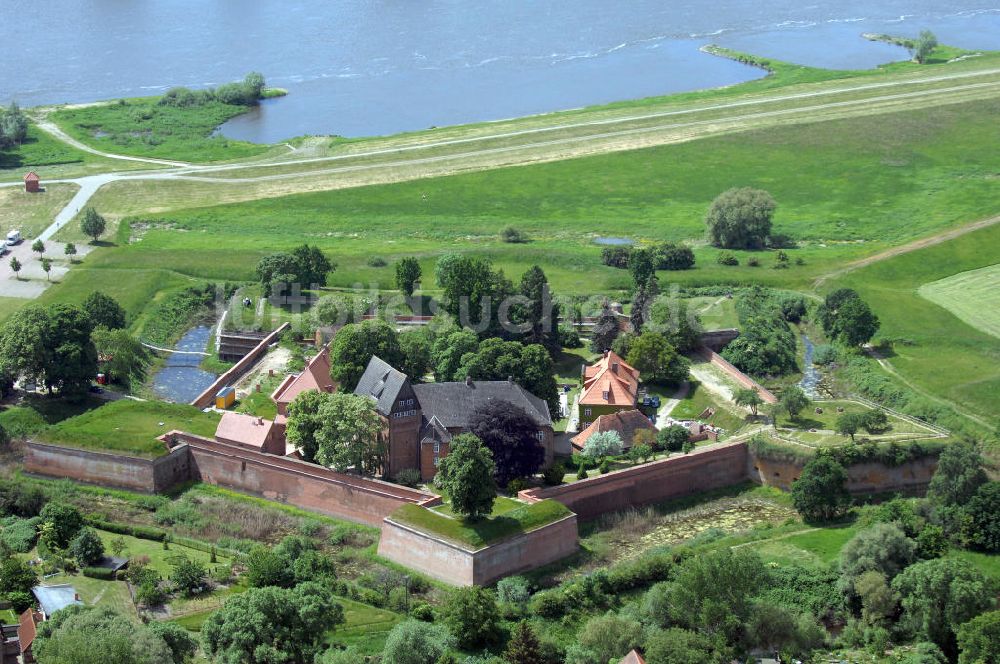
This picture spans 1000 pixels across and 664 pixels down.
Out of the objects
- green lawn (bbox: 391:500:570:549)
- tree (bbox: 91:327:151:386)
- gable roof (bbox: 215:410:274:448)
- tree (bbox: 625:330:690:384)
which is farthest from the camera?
tree (bbox: 91:327:151:386)

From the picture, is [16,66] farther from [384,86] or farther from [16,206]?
[16,206]

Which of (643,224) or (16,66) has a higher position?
(16,66)

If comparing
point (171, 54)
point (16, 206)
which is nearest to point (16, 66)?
point (171, 54)

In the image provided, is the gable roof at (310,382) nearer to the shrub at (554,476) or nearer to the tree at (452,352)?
the tree at (452,352)

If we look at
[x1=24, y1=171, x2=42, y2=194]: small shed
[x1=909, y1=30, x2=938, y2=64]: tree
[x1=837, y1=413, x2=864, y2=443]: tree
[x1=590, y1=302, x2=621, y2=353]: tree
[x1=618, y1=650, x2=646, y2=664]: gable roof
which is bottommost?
[x1=618, y1=650, x2=646, y2=664]: gable roof

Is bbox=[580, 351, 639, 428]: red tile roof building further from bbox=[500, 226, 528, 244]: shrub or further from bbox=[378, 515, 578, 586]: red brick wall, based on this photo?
bbox=[500, 226, 528, 244]: shrub

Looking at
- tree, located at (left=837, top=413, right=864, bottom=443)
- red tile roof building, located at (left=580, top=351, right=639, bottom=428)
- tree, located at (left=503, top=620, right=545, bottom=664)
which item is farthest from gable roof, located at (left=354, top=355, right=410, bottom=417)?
tree, located at (left=837, top=413, right=864, bottom=443)

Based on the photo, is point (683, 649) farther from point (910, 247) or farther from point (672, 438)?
point (910, 247)

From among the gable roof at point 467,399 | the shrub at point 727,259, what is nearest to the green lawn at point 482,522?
the gable roof at point 467,399
